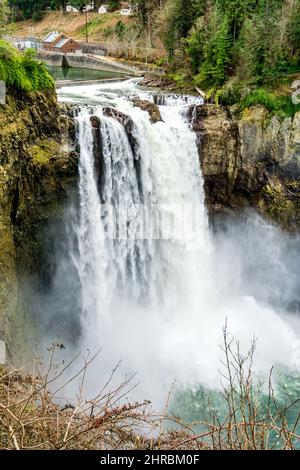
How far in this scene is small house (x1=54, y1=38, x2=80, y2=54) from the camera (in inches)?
1769

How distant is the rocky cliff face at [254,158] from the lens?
20891 mm

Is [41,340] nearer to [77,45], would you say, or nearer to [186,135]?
[186,135]

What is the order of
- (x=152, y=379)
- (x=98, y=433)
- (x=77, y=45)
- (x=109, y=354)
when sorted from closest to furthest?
(x=98, y=433) < (x=152, y=379) < (x=109, y=354) < (x=77, y=45)

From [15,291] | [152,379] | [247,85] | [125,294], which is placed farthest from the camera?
[247,85]

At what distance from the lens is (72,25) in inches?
2479

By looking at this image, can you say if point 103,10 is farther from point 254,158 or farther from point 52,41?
point 254,158

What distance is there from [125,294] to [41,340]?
4.40 m

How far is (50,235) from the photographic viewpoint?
1739cm

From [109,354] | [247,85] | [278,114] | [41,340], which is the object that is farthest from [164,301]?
[247,85]

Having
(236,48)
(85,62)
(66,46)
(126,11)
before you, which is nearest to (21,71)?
(236,48)

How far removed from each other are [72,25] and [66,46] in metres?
21.1

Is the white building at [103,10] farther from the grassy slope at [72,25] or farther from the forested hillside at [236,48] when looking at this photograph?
the forested hillside at [236,48]

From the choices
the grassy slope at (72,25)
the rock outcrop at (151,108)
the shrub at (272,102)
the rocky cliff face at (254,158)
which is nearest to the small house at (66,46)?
the grassy slope at (72,25)

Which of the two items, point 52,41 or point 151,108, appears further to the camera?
point 52,41
